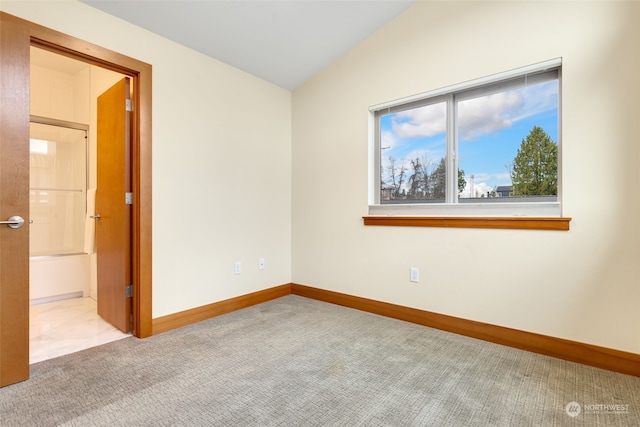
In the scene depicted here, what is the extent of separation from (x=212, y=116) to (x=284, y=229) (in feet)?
4.80

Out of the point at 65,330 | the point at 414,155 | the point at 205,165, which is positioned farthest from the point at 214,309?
the point at 414,155

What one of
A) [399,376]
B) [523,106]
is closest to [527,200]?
[523,106]

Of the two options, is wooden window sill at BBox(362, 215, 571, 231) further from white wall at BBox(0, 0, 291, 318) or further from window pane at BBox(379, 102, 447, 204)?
white wall at BBox(0, 0, 291, 318)

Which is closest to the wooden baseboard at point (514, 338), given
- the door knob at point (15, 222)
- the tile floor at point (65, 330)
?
the tile floor at point (65, 330)

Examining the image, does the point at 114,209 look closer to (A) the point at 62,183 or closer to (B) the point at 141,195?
(B) the point at 141,195

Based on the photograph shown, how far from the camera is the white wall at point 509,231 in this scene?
188 centimetres

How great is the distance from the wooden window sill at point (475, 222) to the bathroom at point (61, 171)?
3.24 metres

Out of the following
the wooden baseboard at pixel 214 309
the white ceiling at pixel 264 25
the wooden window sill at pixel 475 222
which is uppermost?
the white ceiling at pixel 264 25

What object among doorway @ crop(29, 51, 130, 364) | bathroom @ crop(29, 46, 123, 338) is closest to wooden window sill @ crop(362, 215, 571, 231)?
doorway @ crop(29, 51, 130, 364)

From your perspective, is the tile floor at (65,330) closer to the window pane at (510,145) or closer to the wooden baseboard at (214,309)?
the wooden baseboard at (214,309)

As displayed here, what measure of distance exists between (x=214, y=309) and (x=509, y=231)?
8.44ft

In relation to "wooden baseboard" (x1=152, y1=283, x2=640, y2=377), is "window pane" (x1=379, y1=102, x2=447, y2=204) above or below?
above

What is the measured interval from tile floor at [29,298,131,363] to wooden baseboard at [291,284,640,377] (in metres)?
2.13

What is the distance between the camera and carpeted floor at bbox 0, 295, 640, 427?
1485 millimetres
